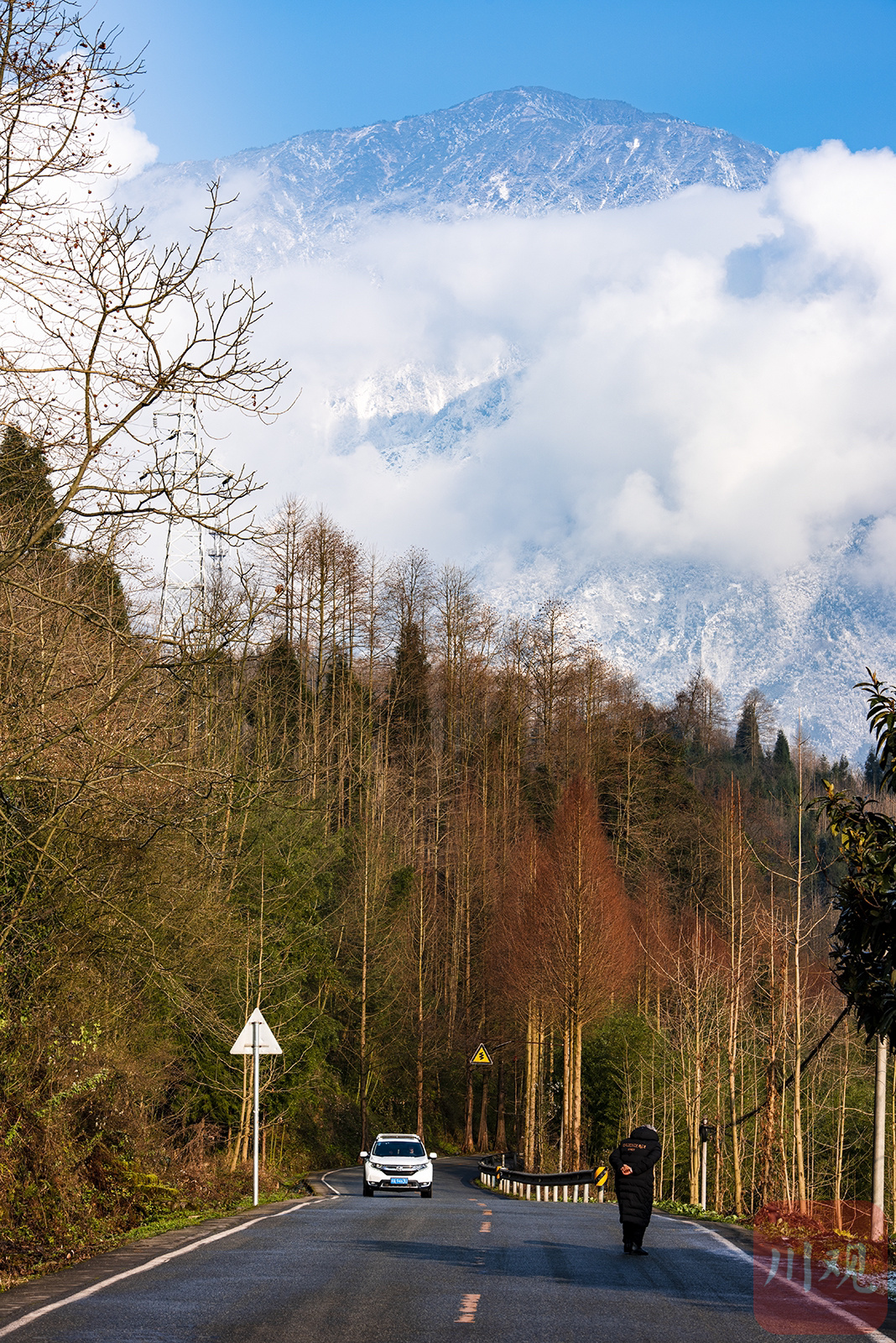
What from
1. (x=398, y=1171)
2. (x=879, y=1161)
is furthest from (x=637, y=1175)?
(x=398, y=1171)

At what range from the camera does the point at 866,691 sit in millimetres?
10891

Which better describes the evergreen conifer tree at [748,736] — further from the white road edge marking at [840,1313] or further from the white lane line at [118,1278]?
the white lane line at [118,1278]

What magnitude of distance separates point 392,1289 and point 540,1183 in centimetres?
2040

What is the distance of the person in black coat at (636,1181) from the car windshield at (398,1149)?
46.2 feet

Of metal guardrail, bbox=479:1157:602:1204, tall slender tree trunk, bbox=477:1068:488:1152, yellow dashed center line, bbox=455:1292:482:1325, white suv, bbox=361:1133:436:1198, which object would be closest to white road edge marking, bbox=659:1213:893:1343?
yellow dashed center line, bbox=455:1292:482:1325

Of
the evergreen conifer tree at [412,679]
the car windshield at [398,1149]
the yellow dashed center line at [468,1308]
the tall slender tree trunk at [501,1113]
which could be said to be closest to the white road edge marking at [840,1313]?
the yellow dashed center line at [468,1308]

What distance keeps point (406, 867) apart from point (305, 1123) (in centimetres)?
1461

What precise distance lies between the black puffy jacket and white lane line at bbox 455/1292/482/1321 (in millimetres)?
Answer: 3193

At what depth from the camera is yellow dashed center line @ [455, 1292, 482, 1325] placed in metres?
8.50

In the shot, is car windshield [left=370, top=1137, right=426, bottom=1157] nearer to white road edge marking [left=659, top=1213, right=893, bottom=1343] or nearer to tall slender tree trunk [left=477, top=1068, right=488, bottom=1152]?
white road edge marking [left=659, top=1213, right=893, bottom=1343]

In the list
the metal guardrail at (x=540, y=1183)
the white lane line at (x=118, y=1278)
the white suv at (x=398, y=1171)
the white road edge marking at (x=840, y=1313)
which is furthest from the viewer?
the metal guardrail at (x=540, y=1183)

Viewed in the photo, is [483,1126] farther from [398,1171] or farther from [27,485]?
[27,485]

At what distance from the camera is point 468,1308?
9.02 meters

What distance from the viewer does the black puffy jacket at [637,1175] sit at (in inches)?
492
